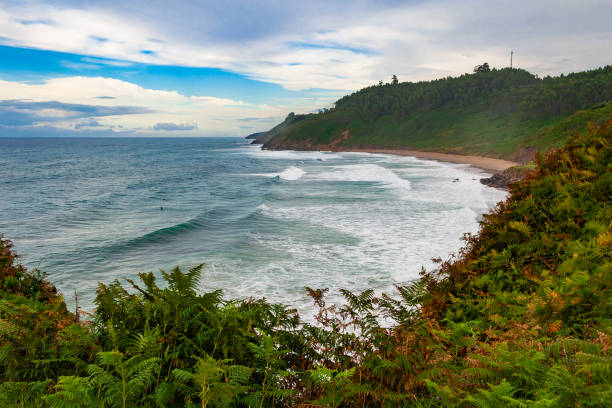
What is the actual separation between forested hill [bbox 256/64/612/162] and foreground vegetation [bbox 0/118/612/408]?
64.0 metres

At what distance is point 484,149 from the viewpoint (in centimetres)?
8512

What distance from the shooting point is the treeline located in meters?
97.3

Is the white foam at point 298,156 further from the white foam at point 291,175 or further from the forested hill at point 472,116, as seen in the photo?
the white foam at point 291,175

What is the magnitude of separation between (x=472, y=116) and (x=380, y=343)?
146 metres

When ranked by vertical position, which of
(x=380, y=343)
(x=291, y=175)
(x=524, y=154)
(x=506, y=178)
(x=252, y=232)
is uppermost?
(x=524, y=154)

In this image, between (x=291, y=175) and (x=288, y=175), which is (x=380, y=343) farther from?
(x=288, y=175)

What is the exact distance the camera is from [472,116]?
132625mm

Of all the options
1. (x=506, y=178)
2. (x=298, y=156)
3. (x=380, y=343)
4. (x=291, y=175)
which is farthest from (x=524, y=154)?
(x=380, y=343)

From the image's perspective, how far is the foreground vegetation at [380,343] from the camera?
9.49ft

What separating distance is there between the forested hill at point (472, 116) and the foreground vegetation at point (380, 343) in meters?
64.0

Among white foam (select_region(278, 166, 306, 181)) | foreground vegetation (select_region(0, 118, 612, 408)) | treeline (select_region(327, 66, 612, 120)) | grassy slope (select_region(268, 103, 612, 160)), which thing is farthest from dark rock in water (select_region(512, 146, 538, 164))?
foreground vegetation (select_region(0, 118, 612, 408))

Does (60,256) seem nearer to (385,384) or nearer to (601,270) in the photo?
Result: (385,384)

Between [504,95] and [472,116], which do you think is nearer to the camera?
[472,116]

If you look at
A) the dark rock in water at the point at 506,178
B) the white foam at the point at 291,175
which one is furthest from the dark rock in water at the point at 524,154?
the white foam at the point at 291,175
